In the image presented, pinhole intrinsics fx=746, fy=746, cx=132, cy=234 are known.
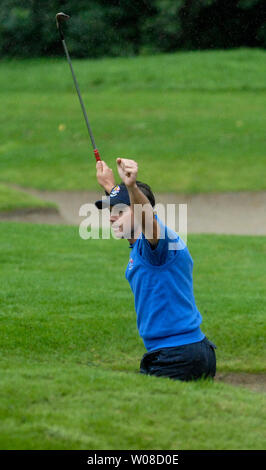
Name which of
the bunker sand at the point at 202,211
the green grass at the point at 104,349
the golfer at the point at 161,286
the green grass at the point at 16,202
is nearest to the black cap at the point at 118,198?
the golfer at the point at 161,286

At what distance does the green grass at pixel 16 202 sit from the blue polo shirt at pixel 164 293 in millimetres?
10354

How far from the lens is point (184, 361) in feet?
14.5

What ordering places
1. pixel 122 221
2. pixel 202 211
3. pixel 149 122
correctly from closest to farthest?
pixel 122 221
pixel 202 211
pixel 149 122

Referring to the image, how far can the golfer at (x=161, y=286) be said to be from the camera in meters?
4.17

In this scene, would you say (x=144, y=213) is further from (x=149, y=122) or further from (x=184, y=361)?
(x=149, y=122)

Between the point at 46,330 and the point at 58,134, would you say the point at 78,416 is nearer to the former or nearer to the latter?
the point at 46,330

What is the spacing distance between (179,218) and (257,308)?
8.12 m

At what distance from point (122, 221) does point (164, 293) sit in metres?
0.48

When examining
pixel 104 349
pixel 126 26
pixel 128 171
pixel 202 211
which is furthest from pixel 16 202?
pixel 126 26

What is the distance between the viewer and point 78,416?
13.0 ft

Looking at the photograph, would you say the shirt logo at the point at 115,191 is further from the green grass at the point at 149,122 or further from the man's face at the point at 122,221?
the green grass at the point at 149,122

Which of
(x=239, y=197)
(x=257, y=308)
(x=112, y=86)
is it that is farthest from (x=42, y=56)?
(x=257, y=308)

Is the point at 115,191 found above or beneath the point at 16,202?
above

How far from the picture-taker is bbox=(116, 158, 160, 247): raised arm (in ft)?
12.3
